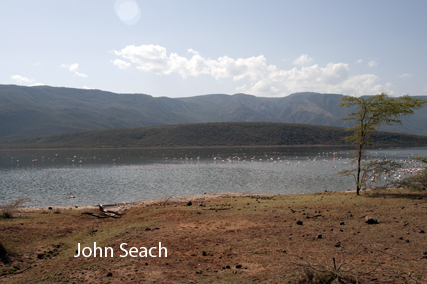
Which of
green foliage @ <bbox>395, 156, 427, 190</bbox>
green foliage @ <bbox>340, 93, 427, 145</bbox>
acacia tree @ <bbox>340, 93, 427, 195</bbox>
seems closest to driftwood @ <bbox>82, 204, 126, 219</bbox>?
acacia tree @ <bbox>340, 93, 427, 195</bbox>

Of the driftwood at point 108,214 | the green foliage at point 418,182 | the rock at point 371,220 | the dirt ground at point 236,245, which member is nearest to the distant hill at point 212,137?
the green foliage at point 418,182

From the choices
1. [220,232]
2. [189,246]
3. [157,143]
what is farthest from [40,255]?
[157,143]

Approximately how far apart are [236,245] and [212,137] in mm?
122856

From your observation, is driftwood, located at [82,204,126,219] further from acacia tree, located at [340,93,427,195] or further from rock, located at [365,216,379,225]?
acacia tree, located at [340,93,427,195]

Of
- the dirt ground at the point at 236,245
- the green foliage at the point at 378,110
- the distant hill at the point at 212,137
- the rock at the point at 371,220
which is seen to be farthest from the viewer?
the distant hill at the point at 212,137

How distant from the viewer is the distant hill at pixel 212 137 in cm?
12425

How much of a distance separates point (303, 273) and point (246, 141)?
119313 millimetres

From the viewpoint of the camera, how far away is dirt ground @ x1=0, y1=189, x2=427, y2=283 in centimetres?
759

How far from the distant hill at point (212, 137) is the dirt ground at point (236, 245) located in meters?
108

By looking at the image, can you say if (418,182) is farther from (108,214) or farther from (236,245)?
(108,214)

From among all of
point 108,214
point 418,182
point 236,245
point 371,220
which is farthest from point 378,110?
point 108,214

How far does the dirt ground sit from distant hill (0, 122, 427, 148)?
108 meters

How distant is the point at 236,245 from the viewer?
Answer: 1004 centimetres

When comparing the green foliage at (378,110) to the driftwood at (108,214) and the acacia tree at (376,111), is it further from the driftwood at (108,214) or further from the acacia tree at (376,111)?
the driftwood at (108,214)
